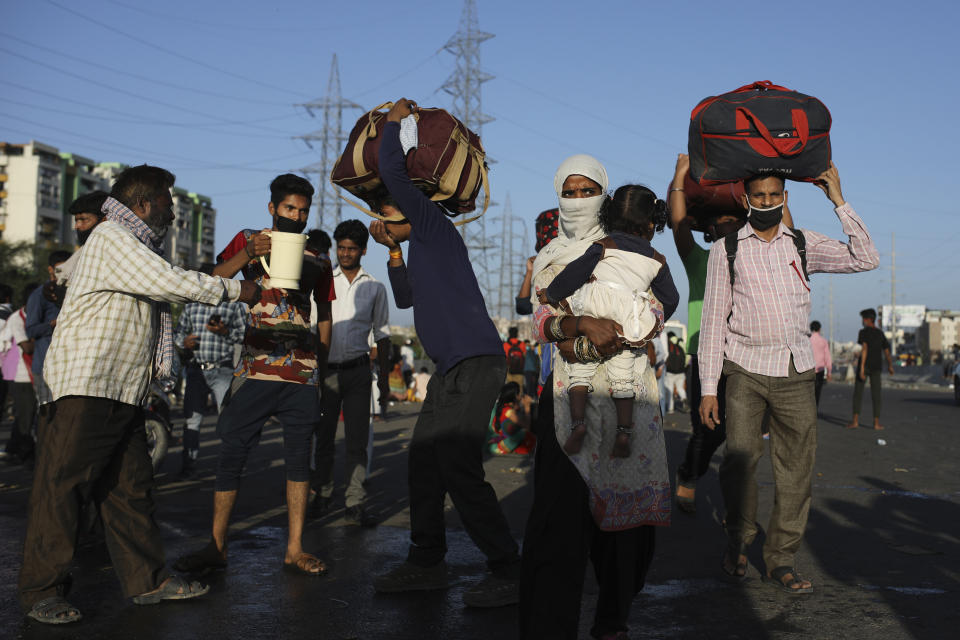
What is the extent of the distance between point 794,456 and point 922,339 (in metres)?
211

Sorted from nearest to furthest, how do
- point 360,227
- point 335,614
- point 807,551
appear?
1. point 335,614
2. point 807,551
3. point 360,227

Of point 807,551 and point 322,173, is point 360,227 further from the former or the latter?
point 322,173

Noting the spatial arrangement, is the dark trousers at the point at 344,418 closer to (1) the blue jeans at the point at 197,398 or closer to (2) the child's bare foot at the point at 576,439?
(1) the blue jeans at the point at 197,398

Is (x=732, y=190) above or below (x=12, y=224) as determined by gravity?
below

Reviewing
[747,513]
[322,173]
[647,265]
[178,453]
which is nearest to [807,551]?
[747,513]

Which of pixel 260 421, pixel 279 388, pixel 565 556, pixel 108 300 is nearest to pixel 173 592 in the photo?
pixel 260 421

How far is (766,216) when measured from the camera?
4867mm

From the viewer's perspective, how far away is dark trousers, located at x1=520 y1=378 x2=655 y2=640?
345cm

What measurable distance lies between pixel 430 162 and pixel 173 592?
245cm

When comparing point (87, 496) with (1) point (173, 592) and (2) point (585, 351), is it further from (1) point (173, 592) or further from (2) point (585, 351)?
(2) point (585, 351)

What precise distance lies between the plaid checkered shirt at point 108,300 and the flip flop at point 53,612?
92cm

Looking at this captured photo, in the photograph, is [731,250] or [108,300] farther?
[731,250]

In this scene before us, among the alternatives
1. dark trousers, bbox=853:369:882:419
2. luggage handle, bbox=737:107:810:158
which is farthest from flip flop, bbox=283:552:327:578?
dark trousers, bbox=853:369:882:419

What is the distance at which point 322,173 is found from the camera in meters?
50.7
